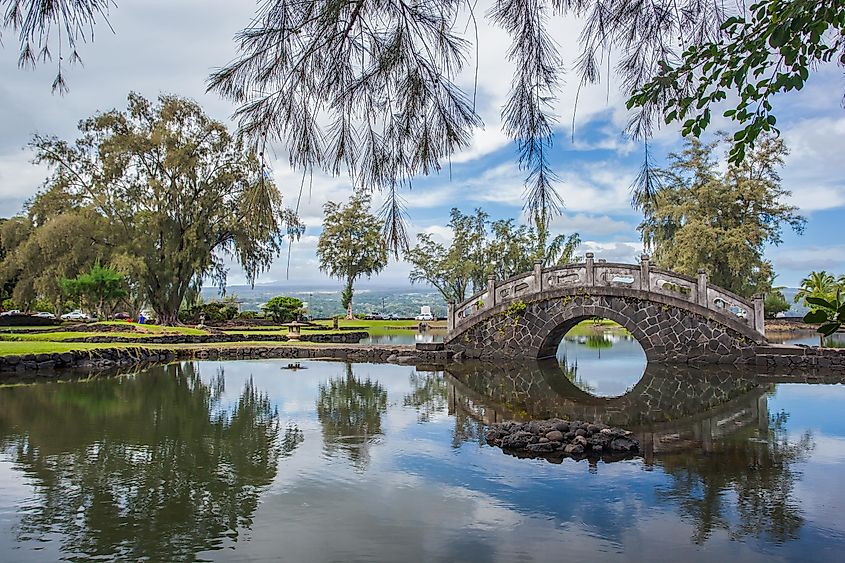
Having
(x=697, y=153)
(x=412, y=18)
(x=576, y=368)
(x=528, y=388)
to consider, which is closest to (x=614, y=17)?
(x=412, y=18)

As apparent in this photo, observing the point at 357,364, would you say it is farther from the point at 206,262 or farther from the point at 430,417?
the point at 206,262

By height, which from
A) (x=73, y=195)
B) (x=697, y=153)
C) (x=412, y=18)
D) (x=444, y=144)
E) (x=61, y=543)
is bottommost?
(x=61, y=543)

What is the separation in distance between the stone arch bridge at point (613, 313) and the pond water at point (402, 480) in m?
4.22

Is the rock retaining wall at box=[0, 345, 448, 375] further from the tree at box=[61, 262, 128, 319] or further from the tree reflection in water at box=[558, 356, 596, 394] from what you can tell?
the tree at box=[61, 262, 128, 319]

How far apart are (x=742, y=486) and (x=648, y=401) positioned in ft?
17.8

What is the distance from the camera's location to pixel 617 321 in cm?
1719

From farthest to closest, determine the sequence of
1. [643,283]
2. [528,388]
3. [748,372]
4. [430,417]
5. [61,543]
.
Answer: [643,283] → [748,372] → [528,388] → [430,417] → [61,543]

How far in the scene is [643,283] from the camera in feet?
55.6

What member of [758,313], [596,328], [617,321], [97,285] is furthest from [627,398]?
[596,328]

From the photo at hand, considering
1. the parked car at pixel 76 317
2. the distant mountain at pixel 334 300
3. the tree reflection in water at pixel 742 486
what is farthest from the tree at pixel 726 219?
the parked car at pixel 76 317

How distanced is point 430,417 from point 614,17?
25.2 ft

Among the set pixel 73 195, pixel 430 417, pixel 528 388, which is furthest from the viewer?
pixel 73 195

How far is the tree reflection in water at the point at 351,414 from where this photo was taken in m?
7.83

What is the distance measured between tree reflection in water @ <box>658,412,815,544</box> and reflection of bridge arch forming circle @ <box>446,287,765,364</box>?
8141 mm
